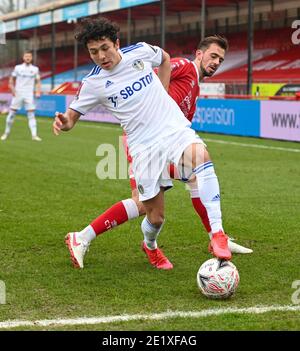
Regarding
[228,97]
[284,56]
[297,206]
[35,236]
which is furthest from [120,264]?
[284,56]

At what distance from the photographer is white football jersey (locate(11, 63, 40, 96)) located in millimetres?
18594

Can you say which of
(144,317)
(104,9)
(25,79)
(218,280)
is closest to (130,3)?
(104,9)

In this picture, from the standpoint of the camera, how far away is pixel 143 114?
17.6 ft

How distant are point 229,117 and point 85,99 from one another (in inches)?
603

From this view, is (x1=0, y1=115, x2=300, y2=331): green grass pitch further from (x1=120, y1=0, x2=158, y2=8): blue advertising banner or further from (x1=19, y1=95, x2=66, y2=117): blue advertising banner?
(x1=120, y1=0, x2=158, y2=8): blue advertising banner

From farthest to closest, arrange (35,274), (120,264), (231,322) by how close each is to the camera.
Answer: (120,264)
(35,274)
(231,322)

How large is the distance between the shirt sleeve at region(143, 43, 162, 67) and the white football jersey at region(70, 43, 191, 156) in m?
0.08

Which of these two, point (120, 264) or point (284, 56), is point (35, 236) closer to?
point (120, 264)

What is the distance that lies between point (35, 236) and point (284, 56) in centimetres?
2698

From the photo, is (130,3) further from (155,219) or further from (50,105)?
(155,219)

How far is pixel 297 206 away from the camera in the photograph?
8.66 meters

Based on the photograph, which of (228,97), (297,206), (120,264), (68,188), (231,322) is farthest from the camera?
(228,97)

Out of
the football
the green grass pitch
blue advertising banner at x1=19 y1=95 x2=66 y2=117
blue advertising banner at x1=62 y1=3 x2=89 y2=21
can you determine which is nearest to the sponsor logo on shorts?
the green grass pitch

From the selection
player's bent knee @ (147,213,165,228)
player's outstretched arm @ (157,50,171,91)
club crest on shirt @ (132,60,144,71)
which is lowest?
player's bent knee @ (147,213,165,228)
